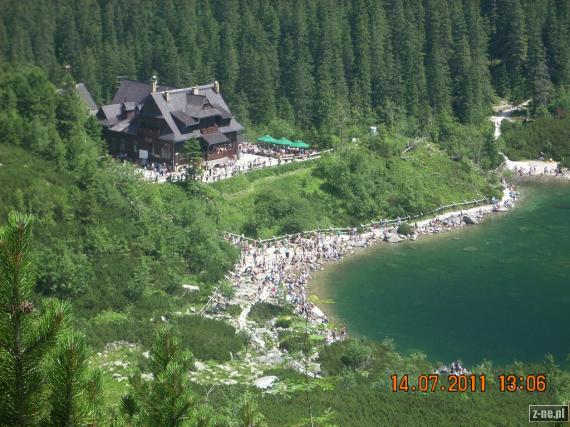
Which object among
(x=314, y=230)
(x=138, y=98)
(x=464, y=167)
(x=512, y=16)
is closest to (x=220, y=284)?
(x=314, y=230)

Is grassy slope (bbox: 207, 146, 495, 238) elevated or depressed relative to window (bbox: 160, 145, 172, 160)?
depressed

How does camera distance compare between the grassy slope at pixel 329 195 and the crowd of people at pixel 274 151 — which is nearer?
the grassy slope at pixel 329 195

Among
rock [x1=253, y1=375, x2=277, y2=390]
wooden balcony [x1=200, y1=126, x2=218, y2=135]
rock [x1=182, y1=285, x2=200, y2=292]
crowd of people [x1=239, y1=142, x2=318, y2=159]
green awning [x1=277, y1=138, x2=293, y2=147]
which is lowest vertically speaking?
rock [x1=182, y1=285, x2=200, y2=292]

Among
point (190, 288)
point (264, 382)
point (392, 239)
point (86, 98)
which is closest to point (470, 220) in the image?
point (392, 239)

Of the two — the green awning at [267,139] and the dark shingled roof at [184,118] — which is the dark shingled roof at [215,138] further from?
the green awning at [267,139]

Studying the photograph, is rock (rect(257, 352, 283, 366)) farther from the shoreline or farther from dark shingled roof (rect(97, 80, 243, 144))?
dark shingled roof (rect(97, 80, 243, 144))

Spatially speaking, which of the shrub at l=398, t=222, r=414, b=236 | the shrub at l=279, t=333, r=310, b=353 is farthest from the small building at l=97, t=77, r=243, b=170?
the shrub at l=279, t=333, r=310, b=353

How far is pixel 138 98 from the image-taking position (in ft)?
193

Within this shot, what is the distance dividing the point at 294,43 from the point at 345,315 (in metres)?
38.6

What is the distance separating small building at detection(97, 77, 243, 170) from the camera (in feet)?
178

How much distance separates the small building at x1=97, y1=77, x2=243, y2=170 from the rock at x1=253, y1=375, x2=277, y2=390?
24530mm

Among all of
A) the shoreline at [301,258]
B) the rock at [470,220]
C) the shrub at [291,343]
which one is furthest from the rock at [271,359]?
the rock at [470,220]

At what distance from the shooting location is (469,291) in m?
44.2

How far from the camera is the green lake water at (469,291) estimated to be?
37781 millimetres
